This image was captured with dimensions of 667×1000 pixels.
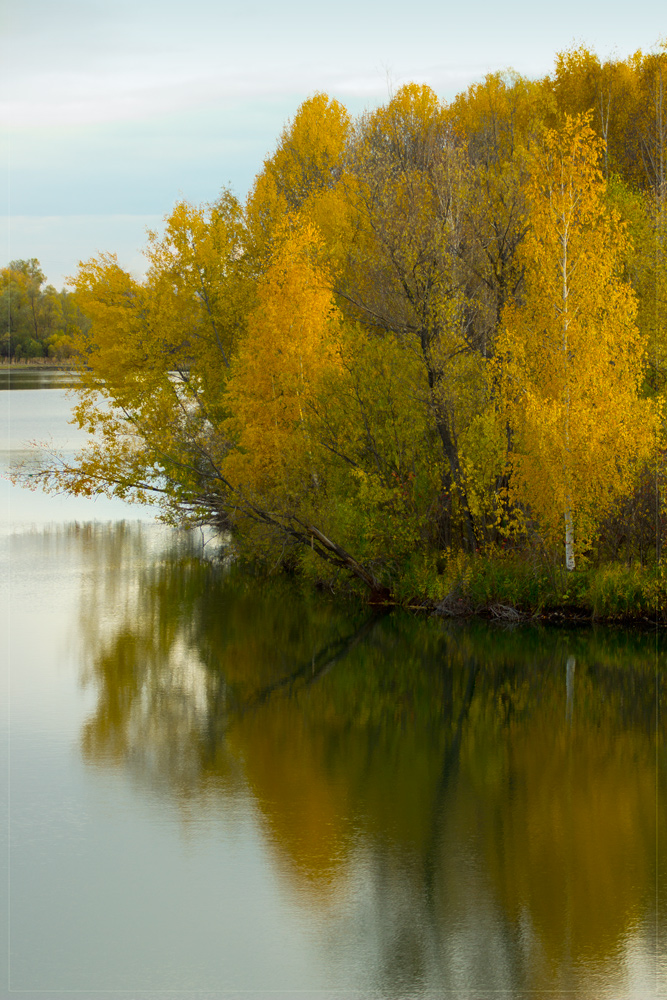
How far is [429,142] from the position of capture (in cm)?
3434

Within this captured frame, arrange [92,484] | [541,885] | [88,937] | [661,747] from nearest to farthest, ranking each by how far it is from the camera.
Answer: [88,937], [541,885], [661,747], [92,484]

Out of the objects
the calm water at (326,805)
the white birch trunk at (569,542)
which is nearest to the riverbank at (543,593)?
the white birch trunk at (569,542)

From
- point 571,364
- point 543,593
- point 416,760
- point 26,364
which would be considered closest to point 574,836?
point 416,760

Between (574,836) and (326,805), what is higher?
(326,805)

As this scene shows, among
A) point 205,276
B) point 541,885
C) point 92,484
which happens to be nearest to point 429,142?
point 205,276

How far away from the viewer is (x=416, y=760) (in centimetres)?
1642

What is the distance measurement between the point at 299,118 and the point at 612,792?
40.9 meters

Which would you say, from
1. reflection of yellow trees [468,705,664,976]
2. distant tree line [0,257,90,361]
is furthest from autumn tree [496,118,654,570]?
distant tree line [0,257,90,361]

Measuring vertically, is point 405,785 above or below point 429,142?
below

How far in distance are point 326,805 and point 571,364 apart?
45.6 ft

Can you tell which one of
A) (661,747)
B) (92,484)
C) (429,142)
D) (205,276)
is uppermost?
(429,142)

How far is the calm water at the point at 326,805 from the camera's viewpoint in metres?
10.5

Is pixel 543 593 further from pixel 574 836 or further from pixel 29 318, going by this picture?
pixel 29 318

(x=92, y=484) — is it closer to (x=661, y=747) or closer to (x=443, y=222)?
(x=443, y=222)
